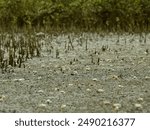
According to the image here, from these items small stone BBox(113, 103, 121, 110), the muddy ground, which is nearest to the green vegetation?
the muddy ground

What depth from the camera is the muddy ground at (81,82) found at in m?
8.23

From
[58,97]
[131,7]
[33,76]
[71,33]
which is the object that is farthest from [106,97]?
[131,7]

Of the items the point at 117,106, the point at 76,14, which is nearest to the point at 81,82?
the point at 117,106

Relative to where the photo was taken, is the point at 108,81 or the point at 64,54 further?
the point at 64,54

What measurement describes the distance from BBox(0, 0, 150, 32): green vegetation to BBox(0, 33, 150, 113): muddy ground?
20.5 ft

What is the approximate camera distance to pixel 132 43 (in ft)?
54.0

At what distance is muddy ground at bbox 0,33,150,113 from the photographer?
8.23m

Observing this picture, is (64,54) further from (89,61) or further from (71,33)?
(71,33)

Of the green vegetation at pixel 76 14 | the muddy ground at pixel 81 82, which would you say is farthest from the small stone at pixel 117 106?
the green vegetation at pixel 76 14

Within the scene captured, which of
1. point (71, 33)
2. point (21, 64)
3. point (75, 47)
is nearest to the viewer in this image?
point (21, 64)

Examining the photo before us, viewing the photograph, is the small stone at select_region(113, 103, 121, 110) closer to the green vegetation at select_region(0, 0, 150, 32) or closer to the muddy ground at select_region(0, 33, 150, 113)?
the muddy ground at select_region(0, 33, 150, 113)

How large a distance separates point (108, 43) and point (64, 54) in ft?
9.40

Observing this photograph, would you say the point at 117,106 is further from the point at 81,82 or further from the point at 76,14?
A: the point at 76,14

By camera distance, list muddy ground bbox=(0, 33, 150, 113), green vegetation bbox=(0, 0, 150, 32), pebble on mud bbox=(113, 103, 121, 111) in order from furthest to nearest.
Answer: green vegetation bbox=(0, 0, 150, 32), muddy ground bbox=(0, 33, 150, 113), pebble on mud bbox=(113, 103, 121, 111)
